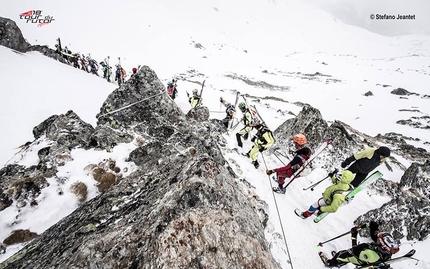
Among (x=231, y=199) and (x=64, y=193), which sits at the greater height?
(x=231, y=199)

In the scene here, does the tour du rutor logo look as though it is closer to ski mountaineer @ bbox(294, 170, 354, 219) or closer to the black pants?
ski mountaineer @ bbox(294, 170, 354, 219)

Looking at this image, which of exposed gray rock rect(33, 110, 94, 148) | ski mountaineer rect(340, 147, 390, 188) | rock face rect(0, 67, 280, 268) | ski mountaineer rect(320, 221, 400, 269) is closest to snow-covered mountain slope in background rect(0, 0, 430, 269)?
ski mountaineer rect(320, 221, 400, 269)

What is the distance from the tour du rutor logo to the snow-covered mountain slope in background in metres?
1.20

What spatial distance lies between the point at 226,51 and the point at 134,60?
39.4 metres

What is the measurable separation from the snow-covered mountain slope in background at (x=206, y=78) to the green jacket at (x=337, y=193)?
117 centimetres

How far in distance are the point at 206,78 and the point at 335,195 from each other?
3435 cm

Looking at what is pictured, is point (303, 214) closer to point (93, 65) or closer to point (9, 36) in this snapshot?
point (93, 65)

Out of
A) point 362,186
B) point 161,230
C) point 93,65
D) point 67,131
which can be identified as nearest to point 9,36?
point 93,65

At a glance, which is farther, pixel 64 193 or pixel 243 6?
pixel 243 6

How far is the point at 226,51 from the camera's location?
7031cm

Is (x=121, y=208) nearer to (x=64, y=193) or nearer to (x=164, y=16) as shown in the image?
(x=64, y=193)

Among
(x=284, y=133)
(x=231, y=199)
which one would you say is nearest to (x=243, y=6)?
(x=284, y=133)

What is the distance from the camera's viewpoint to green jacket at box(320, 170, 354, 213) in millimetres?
6344

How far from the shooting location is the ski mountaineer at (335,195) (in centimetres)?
636
